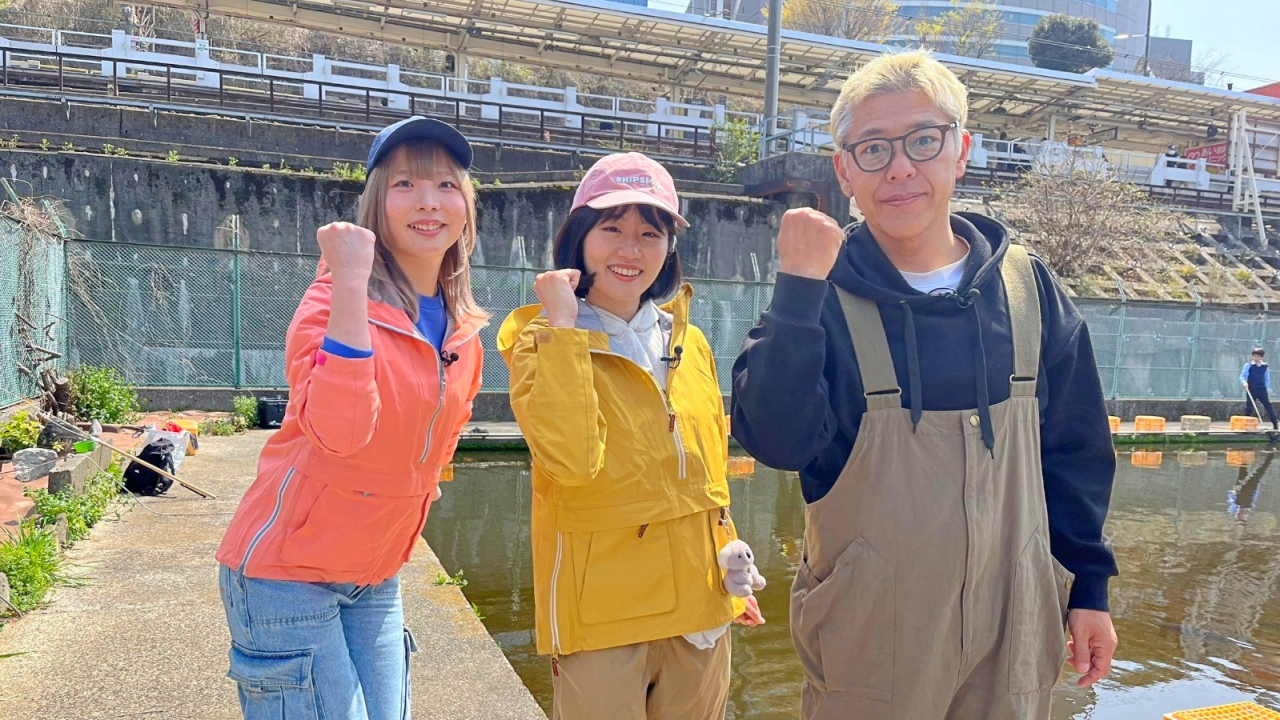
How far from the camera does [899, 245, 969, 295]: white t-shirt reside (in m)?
1.98

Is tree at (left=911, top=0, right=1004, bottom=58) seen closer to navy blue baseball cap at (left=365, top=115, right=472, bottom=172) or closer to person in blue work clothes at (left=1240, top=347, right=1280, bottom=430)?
person in blue work clothes at (left=1240, top=347, right=1280, bottom=430)

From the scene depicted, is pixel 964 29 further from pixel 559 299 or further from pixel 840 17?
pixel 559 299

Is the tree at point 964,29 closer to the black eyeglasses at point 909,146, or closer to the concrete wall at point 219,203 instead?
the concrete wall at point 219,203

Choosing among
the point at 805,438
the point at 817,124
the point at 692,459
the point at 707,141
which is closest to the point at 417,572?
the point at 692,459

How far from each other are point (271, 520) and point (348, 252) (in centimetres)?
60

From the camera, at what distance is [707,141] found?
23250 millimetres

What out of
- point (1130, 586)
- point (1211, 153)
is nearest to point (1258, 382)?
point (1130, 586)

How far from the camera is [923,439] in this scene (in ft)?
5.97

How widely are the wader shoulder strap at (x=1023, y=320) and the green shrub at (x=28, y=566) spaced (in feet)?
14.3

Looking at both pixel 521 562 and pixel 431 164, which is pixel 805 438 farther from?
pixel 521 562

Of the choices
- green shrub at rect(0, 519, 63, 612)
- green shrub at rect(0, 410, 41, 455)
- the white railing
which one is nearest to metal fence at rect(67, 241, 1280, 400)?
green shrub at rect(0, 410, 41, 455)

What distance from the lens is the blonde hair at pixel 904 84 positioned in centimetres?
192

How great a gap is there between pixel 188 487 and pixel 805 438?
5.91 m

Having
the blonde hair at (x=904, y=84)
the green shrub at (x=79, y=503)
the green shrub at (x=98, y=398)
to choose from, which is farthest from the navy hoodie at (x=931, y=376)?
the green shrub at (x=98, y=398)
